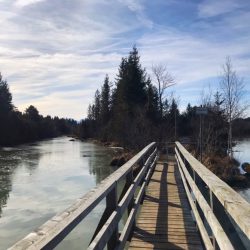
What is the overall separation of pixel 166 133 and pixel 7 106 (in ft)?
148

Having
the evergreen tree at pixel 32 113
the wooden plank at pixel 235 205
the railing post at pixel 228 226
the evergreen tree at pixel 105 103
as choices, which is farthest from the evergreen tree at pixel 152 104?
the evergreen tree at pixel 32 113

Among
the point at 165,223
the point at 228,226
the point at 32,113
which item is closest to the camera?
the point at 228,226

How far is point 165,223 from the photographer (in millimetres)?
6645

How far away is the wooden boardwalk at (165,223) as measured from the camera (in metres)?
5.51

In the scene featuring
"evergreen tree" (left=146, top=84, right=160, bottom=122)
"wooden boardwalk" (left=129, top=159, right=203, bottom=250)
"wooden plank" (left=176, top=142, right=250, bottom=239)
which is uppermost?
"evergreen tree" (left=146, top=84, right=160, bottom=122)

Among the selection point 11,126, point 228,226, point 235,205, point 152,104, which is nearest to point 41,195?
point 228,226

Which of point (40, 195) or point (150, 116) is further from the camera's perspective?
point (150, 116)

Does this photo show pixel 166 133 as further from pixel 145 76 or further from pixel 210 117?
pixel 145 76

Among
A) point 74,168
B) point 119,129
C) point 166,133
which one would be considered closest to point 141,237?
point 74,168

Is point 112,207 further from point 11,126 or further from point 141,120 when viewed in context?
point 11,126

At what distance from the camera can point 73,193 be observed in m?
17.7

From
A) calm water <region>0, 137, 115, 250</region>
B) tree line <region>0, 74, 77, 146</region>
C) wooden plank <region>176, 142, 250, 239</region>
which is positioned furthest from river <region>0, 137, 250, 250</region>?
tree line <region>0, 74, 77, 146</region>

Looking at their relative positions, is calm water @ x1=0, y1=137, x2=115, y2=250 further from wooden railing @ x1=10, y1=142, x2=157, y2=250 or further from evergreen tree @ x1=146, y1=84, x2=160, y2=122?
evergreen tree @ x1=146, y1=84, x2=160, y2=122

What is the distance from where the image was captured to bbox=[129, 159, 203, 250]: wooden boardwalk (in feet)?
18.1
